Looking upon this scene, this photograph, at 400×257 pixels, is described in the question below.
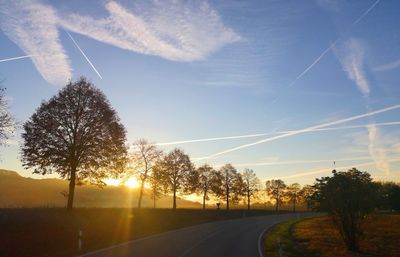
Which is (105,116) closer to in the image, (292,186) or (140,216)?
(140,216)

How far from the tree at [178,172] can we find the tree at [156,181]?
150 centimetres

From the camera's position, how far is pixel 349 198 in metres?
24.6

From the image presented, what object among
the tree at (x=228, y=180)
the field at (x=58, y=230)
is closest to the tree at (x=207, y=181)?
the tree at (x=228, y=180)

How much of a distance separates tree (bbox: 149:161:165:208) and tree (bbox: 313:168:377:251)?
4423cm

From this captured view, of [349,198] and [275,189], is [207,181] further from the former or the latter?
[349,198]

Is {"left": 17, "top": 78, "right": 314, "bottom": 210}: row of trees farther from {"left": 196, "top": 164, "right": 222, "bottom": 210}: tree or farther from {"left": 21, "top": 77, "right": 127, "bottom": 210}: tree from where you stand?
{"left": 196, "top": 164, "right": 222, "bottom": 210}: tree

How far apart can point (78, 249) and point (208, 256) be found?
7.19 metres

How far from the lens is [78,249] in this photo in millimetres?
22156

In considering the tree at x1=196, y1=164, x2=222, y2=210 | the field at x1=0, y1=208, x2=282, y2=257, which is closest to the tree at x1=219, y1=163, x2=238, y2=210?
the tree at x1=196, y1=164, x2=222, y2=210

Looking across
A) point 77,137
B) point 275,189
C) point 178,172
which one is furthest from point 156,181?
point 275,189

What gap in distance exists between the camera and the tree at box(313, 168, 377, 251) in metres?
24.4

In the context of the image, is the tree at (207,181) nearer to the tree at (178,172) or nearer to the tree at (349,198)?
the tree at (178,172)

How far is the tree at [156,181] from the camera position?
68125mm

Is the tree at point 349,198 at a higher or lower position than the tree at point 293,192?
lower
